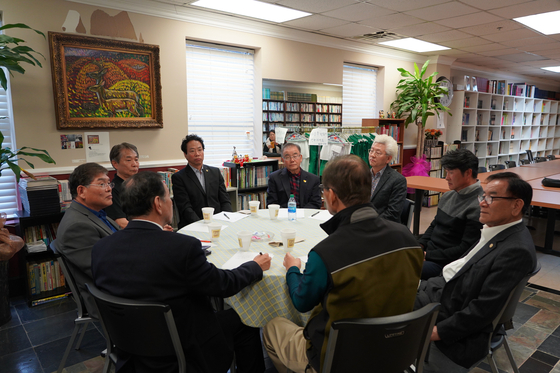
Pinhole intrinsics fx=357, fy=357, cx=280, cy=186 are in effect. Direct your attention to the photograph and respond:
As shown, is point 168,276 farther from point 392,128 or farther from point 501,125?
point 501,125

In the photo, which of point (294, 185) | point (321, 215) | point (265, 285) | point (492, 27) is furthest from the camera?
point (492, 27)

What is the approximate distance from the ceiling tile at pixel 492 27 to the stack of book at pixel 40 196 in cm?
601

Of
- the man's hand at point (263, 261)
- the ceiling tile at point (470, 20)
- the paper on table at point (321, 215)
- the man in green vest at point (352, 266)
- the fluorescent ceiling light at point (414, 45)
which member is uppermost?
the fluorescent ceiling light at point (414, 45)

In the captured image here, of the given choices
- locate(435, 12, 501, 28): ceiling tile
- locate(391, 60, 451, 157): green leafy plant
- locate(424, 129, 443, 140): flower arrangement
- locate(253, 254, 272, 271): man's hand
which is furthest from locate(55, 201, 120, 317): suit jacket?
locate(424, 129, 443, 140): flower arrangement

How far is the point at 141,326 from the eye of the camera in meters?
1.43

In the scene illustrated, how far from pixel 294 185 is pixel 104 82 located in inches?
94.4

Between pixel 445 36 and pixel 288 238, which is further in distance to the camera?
pixel 445 36

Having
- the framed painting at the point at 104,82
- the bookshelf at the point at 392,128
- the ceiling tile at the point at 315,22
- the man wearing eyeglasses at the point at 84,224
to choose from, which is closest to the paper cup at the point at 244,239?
the man wearing eyeglasses at the point at 84,224

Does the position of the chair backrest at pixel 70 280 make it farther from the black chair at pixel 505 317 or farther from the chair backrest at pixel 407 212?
the chair backrest at pixel 407 212

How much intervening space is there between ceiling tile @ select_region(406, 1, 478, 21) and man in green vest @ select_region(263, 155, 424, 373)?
12.9 feet

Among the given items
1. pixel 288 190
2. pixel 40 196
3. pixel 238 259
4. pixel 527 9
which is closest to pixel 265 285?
pixel 238 259

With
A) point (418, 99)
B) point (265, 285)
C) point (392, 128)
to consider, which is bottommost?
point (265, 285)

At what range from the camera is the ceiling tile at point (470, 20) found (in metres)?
4.86

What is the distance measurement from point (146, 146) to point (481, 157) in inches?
348
